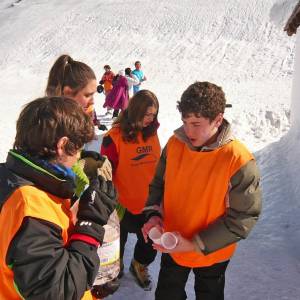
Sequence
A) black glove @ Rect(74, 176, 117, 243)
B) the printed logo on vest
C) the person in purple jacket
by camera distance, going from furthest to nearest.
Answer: the person in purple jacket < the printed logo on vest < black glove @ Rect(74, 176, 117, 243)

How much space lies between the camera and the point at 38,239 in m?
1.59

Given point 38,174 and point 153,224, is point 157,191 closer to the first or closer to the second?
point 153,224

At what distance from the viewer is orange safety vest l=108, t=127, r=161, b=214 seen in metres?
3.66

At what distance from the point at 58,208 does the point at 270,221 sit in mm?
4235

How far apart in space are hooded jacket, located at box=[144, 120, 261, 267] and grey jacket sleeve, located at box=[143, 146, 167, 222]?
0.12 meters

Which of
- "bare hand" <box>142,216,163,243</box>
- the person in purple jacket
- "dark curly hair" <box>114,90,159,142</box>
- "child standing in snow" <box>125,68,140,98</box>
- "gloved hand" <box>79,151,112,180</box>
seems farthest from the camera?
"child standing in snow" <box>125,68,140,98</box>

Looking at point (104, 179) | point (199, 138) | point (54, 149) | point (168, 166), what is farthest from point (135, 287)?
point (54, 149)

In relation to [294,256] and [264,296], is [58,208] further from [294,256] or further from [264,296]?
[294,256]

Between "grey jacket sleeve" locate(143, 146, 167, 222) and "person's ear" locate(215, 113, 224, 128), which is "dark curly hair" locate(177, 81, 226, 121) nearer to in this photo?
"person's ear" locate(215, 113, 224, 128)

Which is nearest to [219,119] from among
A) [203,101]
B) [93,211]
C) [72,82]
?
[203,101]

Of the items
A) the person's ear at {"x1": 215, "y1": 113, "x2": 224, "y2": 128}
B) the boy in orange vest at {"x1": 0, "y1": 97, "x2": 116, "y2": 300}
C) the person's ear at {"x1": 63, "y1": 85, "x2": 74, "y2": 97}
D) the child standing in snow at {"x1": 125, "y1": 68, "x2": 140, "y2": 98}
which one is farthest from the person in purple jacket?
the boy in orange vest at {"x1": 0, "y1": 97, "x2": 116, "y2": 300}

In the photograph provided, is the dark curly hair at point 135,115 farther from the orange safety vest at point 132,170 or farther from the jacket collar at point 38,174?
the jacket collar at point 38,174

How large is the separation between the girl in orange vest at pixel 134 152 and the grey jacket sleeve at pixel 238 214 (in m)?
1.26

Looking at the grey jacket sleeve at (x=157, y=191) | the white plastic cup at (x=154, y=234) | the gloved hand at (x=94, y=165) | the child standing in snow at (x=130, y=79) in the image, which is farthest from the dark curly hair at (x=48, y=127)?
the child standing in snow at (x=130, y=79)
